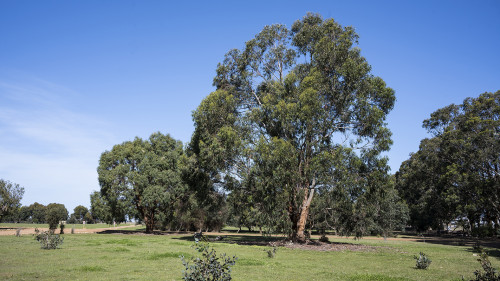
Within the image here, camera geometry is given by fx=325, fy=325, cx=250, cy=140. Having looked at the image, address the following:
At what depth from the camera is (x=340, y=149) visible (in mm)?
27156

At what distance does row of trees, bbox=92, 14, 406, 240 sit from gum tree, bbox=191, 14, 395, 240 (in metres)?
0.09

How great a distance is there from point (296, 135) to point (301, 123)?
152 centimetres

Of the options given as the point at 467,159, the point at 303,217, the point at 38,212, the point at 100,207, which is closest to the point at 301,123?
the point at 303,217

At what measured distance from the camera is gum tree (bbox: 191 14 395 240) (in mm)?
26906

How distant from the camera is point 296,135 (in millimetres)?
29469

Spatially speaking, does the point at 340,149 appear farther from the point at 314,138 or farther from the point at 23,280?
the point at 23,280

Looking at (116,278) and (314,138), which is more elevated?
(314,138)

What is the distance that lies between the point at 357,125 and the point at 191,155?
57.0ft

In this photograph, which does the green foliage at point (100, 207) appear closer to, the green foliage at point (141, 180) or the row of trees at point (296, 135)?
the green foliage at point (141, 180)

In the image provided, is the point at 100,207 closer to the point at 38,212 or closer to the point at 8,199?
the point at 8,199

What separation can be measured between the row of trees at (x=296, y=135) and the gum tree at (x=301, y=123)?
9 cm

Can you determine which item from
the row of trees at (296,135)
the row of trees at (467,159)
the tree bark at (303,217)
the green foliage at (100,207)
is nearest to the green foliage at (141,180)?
the green foliage at (100,207)

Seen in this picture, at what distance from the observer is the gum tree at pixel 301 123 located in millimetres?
26906

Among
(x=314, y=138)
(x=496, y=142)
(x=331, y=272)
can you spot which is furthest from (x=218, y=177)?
(x=496, y=142)
